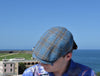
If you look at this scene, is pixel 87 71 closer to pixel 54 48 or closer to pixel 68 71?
pixel 68 71

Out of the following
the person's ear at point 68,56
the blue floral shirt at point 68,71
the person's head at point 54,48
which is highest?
the person's head at point 54,48

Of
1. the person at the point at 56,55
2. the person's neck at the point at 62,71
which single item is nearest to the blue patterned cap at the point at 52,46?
the person at the point at 56,55

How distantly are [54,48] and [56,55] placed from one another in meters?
0.05

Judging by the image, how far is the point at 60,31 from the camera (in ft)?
5.44

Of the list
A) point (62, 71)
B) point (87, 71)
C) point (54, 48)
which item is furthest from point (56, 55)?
point (87, 71)

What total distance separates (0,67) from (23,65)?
5.92 metres

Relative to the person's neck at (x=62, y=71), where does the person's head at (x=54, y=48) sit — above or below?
above

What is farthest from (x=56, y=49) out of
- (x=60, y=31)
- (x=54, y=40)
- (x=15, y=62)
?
(x=15, y=62)

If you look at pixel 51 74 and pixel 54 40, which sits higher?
pixel 54 40

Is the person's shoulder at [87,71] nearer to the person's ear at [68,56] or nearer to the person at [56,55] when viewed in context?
the person at [56,55]

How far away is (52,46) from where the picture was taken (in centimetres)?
156

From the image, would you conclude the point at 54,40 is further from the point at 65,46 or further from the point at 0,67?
the point at 0,67

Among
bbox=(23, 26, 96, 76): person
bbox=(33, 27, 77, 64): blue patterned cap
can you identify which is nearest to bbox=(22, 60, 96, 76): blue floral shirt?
bbox=(23, 26, 96, 76): person

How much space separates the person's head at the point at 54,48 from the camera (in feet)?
5.07
